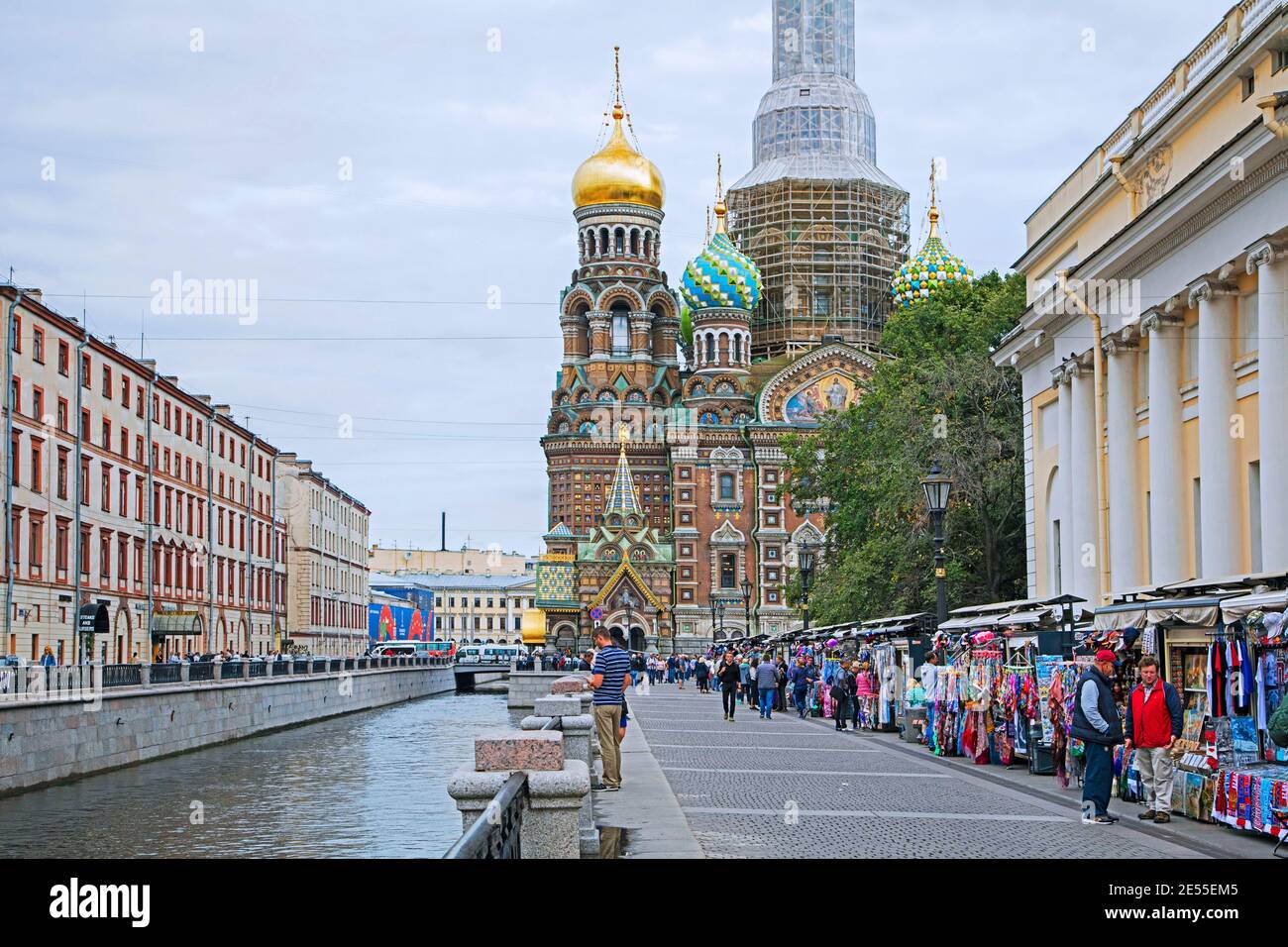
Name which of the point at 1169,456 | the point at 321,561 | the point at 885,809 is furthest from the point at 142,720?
the point at 321,561

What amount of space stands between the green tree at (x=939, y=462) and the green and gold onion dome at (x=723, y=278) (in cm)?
5155

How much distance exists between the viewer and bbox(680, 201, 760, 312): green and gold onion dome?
103375mm

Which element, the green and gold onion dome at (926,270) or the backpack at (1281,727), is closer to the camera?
the backpack at (1281,727)

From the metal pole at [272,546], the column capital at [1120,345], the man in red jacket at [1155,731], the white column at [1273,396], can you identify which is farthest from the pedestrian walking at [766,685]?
the metal pole at [272,546]

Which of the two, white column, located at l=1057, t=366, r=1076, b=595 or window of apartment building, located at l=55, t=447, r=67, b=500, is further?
window of apartment building, located at l=55, t=447, r=67, b=500

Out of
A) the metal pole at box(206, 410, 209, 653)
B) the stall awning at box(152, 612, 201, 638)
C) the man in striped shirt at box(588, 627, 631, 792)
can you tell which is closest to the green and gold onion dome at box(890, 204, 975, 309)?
the metal pole at box(206, 410, 209, 653)

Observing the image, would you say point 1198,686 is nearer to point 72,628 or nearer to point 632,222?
point 72,628

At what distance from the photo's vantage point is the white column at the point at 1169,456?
25.7 m

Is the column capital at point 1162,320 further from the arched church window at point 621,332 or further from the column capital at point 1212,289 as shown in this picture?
the arched church window at point 621,332

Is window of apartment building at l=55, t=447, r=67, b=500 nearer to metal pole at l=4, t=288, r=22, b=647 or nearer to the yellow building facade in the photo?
metal pole at l=4, t=288, r=22, b=647

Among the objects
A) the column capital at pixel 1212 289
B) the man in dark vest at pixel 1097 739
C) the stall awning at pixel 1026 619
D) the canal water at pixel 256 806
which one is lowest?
the canal water at pixel 256 806

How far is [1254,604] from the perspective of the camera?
50.2 ft

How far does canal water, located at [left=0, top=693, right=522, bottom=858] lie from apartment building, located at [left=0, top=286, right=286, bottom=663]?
872cm
